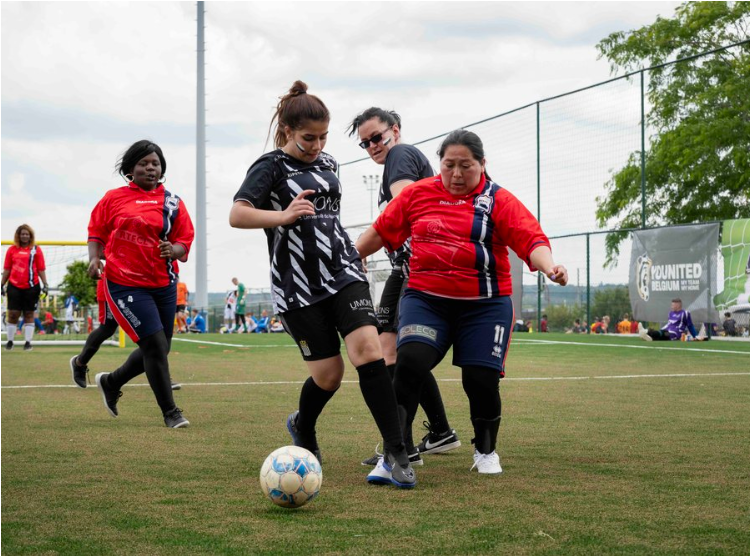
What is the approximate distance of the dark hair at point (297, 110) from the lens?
4652 millimetres

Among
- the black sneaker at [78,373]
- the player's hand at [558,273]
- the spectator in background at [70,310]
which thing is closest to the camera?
the player's hand at [558,273]

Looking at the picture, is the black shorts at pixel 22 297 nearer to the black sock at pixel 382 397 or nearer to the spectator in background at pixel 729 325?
the spectator in background at pixel 729 325

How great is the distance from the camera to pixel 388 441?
4551 millimetres

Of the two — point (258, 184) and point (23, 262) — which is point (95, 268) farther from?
point (23, 262)

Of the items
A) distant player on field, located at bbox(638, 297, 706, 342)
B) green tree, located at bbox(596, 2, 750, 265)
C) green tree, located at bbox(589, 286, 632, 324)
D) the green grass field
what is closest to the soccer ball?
the green grass field

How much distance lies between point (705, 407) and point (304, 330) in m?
3.91

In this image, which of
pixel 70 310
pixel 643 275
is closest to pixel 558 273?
pixel 643 275

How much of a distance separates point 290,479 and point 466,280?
1.42m

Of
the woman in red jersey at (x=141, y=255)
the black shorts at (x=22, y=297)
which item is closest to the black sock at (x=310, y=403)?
the woman in red jersey at (x=141, y=255)

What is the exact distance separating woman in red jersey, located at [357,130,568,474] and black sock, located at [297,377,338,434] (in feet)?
1.27

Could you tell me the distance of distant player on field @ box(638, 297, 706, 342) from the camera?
59.6 feet

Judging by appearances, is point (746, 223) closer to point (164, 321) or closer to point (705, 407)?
point (705, 407)

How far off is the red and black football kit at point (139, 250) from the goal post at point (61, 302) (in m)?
9.86

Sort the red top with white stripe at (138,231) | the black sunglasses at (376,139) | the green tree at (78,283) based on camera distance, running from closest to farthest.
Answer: the black sunglasses at (376,139) → the red top with white stripe at (138,231) → the green tree at (78,283)
